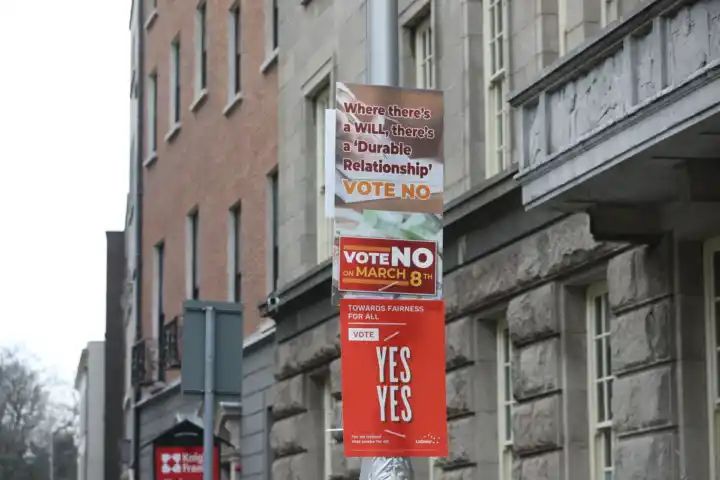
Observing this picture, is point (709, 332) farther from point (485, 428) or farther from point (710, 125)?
point (485, 428)

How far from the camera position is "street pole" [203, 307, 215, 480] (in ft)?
50.2

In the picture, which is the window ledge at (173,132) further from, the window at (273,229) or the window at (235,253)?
the window at (273,229)

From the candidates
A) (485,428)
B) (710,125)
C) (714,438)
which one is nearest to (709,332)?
(714,438)

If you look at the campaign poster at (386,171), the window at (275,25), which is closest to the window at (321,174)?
the window at (275,25)

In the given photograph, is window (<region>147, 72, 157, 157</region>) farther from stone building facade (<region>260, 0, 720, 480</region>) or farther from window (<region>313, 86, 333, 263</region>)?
stone building facade (<region>260, 0, 720, 480</region>)

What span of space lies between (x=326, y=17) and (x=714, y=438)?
1270 cm

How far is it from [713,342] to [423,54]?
805cm

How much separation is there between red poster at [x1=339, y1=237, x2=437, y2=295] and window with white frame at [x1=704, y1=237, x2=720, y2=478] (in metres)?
4.05

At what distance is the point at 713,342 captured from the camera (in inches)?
612

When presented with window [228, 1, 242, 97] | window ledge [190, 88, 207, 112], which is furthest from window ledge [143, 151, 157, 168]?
window [228, 1, 242, 97]

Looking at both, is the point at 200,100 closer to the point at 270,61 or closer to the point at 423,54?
the point at 270,61

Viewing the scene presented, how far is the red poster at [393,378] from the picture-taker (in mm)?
11836

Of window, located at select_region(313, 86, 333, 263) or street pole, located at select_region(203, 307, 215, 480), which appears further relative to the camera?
window, located at select_region(313, 86, 333, 263)

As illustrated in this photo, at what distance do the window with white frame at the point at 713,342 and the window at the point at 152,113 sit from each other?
86.4 ft
